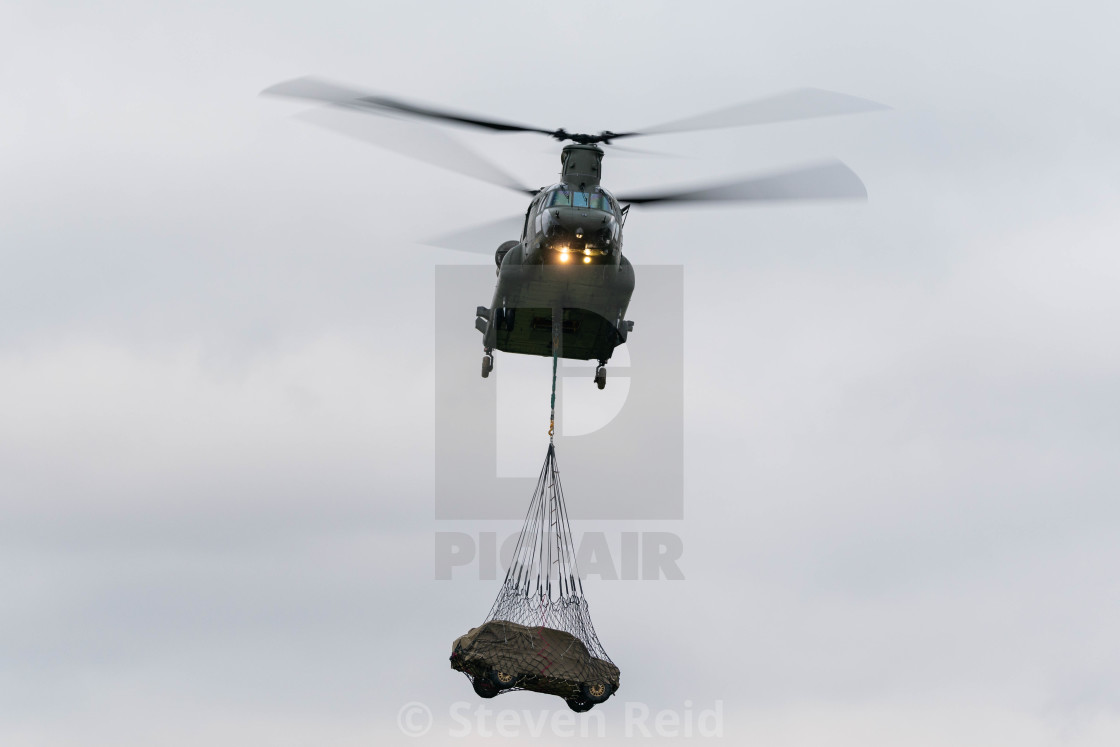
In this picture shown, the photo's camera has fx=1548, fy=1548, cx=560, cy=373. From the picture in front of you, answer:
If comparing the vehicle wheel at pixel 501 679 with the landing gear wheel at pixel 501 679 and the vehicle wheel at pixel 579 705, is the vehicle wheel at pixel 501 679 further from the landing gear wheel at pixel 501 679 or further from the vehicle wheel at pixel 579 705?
the vehicle wheel at pixel 579 705

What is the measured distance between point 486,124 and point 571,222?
3.05 m

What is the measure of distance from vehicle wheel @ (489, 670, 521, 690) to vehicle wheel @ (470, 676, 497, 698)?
0.29ft

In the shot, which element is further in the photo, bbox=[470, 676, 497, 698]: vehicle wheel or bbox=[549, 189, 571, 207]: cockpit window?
bbox=[549, 189, 571, 207]: cockpit window

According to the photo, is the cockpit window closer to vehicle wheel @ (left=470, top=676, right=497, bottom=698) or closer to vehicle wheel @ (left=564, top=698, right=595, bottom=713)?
vehicle wheel @ (left=470, top=676, right=497, bottom=698)

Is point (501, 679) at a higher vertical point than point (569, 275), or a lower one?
lower

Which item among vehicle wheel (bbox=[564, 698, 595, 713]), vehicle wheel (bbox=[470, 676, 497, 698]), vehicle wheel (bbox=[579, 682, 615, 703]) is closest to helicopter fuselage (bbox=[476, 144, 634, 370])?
vehicle wheel (bbox=[579, 682, 615, 703])

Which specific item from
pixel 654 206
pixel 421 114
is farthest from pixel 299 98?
pixel 654 206

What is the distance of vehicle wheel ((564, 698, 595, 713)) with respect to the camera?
3384 centimetres

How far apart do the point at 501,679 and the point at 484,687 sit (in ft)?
1.47

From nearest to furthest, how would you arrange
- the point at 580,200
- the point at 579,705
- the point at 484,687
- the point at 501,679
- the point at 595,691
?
the point at 501,679 → the point at 484,687 → the point at 595,691 → the point at 579,705 → the point at 580,200

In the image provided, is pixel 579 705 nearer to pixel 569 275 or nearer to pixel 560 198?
pixel 569 275

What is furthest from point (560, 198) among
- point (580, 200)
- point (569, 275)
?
point (569, 275)

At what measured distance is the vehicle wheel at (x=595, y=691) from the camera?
33.5 meters

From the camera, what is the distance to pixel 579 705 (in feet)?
112
